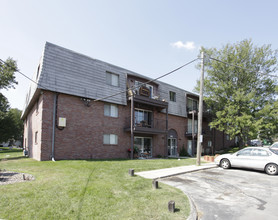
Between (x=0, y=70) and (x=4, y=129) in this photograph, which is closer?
(x=0, y=70)

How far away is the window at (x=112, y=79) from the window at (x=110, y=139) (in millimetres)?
4510

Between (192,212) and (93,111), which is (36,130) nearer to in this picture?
(93,111)

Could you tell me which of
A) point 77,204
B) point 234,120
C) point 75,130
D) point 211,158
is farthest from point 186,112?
point 77,204

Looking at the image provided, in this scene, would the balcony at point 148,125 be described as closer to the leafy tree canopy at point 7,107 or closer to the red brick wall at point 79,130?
the red brick wall at point 79,130

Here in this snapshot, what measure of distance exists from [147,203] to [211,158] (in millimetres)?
12794

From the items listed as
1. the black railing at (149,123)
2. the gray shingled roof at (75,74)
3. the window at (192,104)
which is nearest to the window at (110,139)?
the black railing at (149,123)

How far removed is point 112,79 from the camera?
57.6 feet

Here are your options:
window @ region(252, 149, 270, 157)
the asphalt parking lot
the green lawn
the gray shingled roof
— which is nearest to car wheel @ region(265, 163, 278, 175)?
window @ region(252, 149, 270, 157)

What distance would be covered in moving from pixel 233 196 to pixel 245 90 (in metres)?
17.2

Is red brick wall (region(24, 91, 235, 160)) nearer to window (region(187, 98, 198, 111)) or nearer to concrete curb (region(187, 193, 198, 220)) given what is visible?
window (region(187, 98, 198, 111))

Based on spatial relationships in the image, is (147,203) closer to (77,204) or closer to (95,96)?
(77,204)

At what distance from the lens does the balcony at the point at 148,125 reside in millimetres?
17141

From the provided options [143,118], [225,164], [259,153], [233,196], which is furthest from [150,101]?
[233,196]

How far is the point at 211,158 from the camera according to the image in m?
16.6
